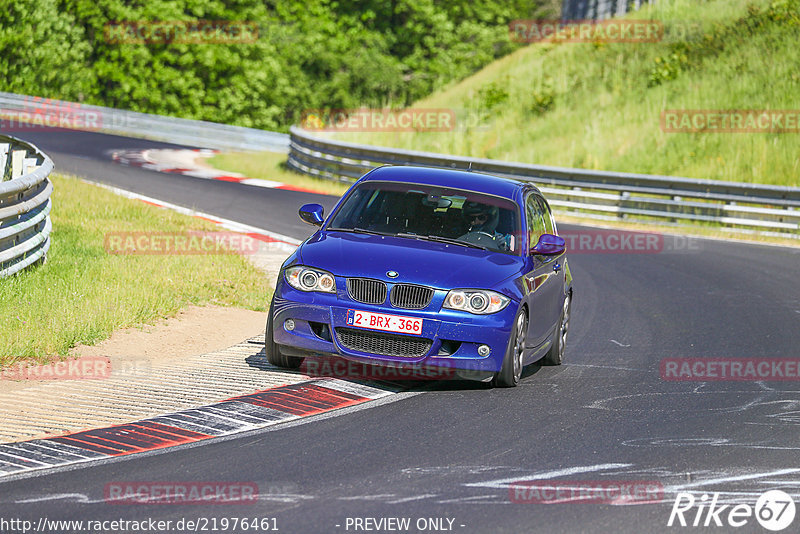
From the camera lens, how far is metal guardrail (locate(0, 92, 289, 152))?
135ft

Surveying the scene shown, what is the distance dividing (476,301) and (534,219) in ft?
6.26

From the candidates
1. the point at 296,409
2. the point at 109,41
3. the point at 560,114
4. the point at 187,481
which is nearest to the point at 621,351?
the point at 296,409

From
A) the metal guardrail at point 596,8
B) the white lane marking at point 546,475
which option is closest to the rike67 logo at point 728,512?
the white lane marking at point 546,475

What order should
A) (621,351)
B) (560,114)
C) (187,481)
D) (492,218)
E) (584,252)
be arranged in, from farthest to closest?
(560,114) < (584,252) < (621,351) < (492,218) < (187,481)

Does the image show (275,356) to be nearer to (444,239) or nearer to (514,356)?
(444,239)

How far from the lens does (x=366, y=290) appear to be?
885cm

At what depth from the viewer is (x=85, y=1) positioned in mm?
59250

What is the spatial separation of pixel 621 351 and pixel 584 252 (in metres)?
8.50

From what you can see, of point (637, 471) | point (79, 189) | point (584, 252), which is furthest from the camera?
point (79, 189)

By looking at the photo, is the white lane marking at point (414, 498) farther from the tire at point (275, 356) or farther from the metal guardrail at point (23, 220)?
the metal guardrail at point (23, 220)

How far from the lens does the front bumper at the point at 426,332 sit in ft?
28.8

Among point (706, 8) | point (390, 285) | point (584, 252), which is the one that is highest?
point (706, 8)

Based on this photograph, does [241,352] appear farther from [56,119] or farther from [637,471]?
[56,119]

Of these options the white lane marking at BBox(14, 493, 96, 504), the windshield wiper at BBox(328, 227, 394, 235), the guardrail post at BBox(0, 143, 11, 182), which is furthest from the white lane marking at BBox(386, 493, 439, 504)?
the guardrail post at BBox(0, 143, 11, 182)
